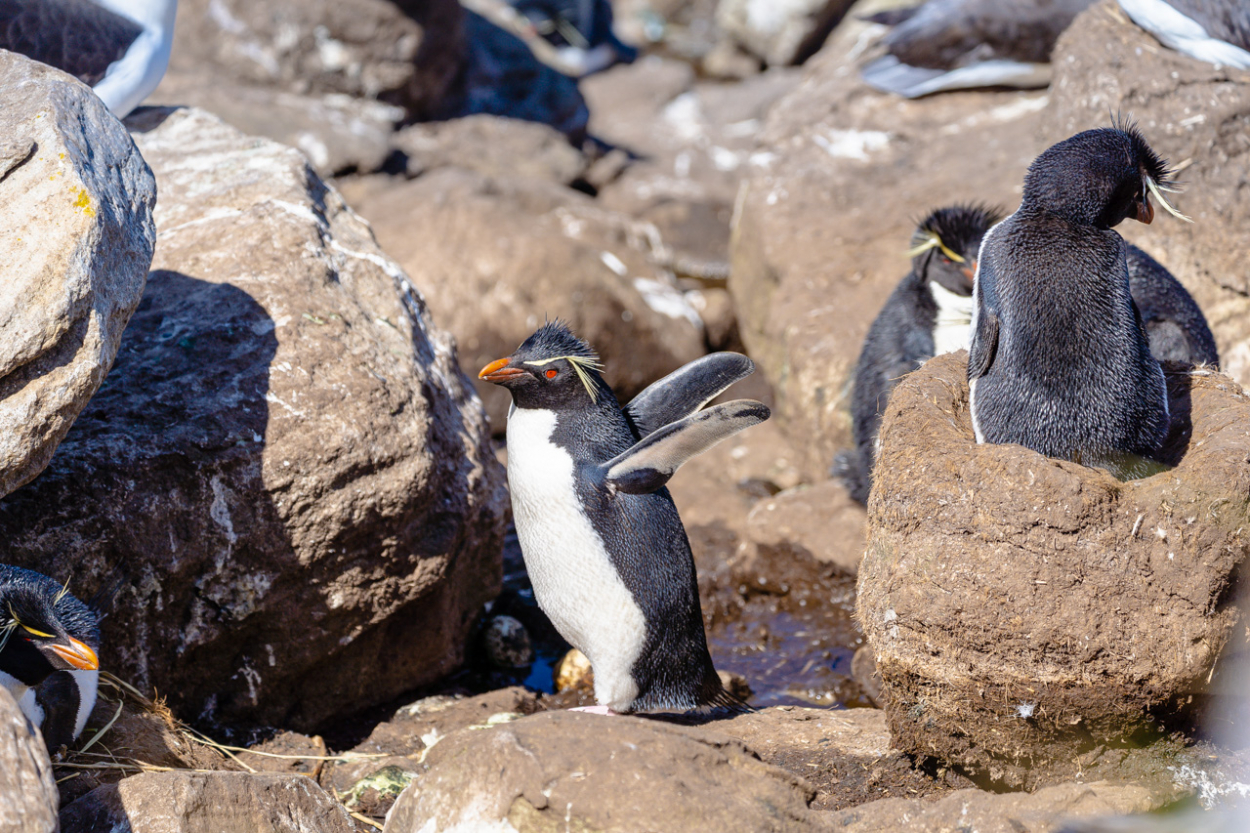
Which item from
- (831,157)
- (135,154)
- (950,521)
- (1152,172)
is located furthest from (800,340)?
(135,154)

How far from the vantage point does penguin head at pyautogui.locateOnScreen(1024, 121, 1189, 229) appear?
3.35 m

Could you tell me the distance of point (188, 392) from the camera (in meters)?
3.85

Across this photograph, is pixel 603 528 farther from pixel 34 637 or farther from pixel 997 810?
pixel 34 637

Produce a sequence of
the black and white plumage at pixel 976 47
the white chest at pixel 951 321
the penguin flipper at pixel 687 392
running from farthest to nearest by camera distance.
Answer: the black and white plumage at pixel 976 47 < the white chest at pixel 951 321 < the penguin flipper at pixel 687 392

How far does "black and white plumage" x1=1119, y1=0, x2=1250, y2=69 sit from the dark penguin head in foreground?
6.45m

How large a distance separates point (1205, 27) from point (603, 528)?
5.04 m

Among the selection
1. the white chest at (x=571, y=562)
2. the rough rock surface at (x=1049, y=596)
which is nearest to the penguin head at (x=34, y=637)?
the white chest at (x=571, y=562)

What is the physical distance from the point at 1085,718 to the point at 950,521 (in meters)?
0.67

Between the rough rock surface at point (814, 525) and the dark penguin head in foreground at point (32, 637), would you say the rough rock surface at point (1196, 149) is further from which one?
the dark penguin head in foreground at point (32, 637)

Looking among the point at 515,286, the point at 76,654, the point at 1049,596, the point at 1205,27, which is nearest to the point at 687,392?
the point at 1049,596

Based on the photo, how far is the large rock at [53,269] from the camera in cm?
275

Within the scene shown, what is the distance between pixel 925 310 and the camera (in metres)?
5.04

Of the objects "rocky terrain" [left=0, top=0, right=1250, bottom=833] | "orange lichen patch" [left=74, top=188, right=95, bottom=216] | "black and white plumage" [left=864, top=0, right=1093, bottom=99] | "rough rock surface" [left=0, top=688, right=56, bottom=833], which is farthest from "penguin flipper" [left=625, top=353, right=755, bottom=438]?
"black and white plumage" [left=864, top=0, right=1093, bottom=99]

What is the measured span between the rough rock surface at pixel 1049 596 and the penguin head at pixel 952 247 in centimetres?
190
